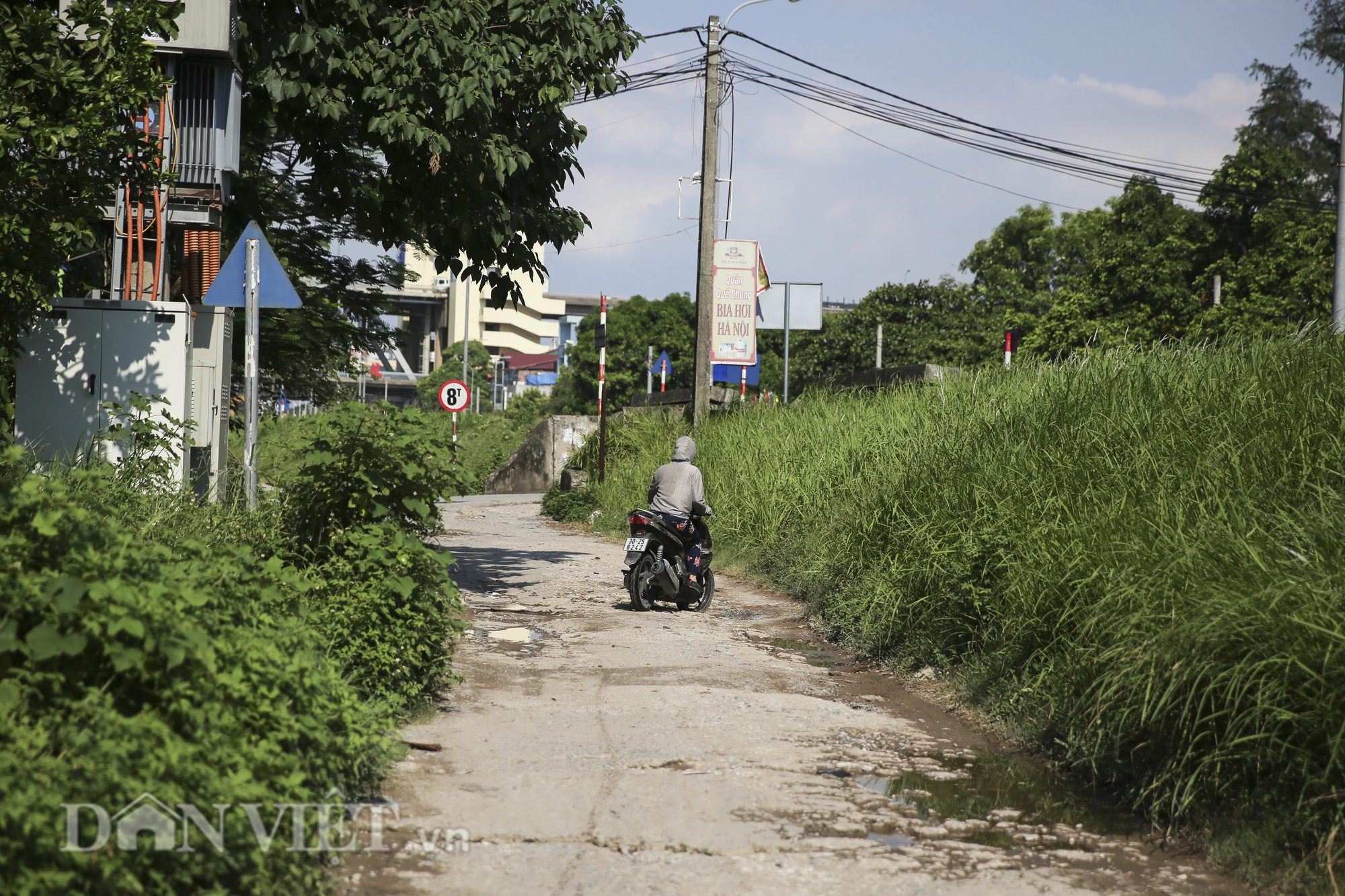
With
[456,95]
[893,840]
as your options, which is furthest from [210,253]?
[893,840]

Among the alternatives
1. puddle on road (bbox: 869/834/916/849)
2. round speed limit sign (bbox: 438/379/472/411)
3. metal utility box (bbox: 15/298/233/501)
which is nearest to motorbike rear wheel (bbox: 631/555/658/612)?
metal utility box (bbox: 15/298/233/501)

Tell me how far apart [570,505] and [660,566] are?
1056 cm

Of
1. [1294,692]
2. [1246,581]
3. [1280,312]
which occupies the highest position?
[1280,312]

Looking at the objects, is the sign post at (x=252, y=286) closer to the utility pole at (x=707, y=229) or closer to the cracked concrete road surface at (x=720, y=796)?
the cracked concrete road surface at (x=720, y=796)

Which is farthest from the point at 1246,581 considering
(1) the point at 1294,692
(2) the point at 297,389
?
(2) the point at 297,389

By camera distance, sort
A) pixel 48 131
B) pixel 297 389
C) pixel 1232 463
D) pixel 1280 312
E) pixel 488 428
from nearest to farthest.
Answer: pixel 1232 463
pixel 48 131
pixel 297 389
pixel 1280 312
pixel 488 428

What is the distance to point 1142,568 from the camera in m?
4.96

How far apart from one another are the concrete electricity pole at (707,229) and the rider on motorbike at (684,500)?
8477 mm

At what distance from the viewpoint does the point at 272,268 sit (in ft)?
23.8

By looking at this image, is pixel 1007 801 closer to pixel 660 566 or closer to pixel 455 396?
pixel 660 566

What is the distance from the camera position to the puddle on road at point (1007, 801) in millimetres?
4281

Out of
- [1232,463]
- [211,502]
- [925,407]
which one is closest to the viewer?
[1232,463]

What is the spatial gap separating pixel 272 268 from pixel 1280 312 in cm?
3401

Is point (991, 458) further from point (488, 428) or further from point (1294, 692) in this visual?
point (488, 428)
